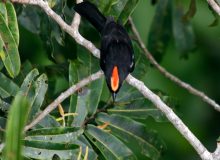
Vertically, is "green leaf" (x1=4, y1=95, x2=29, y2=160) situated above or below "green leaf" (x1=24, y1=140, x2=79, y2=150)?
above

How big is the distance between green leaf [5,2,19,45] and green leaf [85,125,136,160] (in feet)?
2.26

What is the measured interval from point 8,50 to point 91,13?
770mm

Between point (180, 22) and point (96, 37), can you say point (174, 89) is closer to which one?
point (180, 22)

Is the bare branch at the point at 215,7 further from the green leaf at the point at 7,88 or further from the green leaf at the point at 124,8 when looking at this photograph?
the green leaf at the point at 7,88

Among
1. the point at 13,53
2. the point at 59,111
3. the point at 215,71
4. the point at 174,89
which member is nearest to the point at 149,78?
the point at 174,89

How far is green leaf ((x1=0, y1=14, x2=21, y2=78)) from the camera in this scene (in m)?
2.91

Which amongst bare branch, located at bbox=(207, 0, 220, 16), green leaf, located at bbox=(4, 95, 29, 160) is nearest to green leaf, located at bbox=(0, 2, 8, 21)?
bare branch, located at bbox=(207, 0, 220, 16)

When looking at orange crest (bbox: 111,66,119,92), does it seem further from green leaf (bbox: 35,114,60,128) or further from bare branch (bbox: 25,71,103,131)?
green leaf (bbox: 35,114,60,128)

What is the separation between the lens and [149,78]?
4.95 meters

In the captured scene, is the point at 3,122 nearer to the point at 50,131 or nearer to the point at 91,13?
the point at 50,131

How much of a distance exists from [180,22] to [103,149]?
5.72 feet

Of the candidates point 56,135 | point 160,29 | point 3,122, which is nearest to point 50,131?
point 56,135

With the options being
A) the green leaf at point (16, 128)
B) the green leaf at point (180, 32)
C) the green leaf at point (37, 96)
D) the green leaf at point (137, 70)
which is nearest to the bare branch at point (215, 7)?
the green leaf at point (137, 70)

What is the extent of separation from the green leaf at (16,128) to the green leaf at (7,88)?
166 cm
